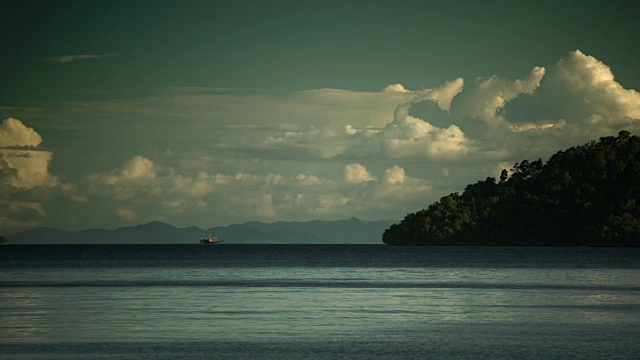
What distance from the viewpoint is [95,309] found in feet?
224

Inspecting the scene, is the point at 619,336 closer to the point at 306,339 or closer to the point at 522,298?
Result: the point at 306,339

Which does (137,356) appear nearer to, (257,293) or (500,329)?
(500,329)

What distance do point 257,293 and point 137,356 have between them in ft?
156

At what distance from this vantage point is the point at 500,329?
179 feet

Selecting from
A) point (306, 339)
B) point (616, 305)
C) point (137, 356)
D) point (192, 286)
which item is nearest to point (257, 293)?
point (192, 286)

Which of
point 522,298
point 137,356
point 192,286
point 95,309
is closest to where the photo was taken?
point 137,356

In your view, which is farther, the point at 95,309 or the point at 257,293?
the point at 257,293

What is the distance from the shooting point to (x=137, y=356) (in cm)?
4319

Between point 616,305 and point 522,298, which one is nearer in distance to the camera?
point 616,305

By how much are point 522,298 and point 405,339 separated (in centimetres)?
3477

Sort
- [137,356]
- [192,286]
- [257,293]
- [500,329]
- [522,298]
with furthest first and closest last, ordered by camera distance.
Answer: [192,286] → [257,293] → [522,298] → [500,329] → [137,356]

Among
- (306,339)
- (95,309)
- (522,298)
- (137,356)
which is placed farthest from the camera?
(522,298)

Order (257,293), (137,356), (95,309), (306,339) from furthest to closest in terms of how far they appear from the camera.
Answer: (257,293), (95,309), (306,339), (137,356)

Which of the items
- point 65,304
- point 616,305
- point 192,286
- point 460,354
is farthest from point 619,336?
point 192,286
